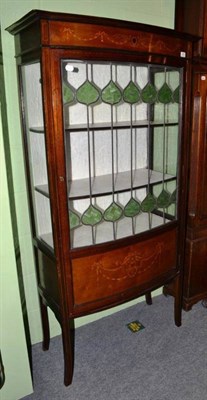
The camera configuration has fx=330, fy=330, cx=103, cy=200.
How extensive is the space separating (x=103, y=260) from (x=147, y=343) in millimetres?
782

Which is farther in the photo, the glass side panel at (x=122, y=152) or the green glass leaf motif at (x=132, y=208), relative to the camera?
the green glass leaf motif at (x=132, y=208)

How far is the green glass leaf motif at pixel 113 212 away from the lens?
69.0 inches

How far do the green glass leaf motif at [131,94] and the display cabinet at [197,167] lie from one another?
0.45 meters

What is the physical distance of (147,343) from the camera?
6.95 ft

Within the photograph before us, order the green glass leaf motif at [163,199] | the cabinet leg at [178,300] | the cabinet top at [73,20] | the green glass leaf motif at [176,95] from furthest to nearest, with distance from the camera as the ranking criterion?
the cabinet leg at [178,300]
the green glass leaf motif at [163,199]
the green glass leaf motif at [176,95]
the cabinet top at [73,20]

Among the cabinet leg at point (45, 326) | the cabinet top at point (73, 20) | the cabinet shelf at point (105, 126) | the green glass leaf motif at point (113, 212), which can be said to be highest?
the cabinet top at point (73, 20)

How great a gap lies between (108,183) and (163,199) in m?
0.36

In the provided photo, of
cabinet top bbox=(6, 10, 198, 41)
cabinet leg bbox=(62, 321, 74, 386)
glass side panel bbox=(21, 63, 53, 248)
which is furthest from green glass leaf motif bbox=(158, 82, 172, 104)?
cabinet leg bbox=(62, 321, 74, 386)

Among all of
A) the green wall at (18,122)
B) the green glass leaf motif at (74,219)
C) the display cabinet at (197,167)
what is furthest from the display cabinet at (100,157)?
the display cabinet at (197,167)

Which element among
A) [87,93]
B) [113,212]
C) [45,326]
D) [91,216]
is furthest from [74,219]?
[45,326]

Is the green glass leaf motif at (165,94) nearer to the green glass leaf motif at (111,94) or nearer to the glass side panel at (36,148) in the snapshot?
the green glass leaf motif at (111,94)

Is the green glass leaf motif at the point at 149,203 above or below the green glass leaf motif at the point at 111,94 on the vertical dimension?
below

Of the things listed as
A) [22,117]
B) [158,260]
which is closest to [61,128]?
[22,117]

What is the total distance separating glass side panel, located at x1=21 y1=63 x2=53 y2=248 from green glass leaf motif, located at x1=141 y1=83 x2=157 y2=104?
1.76 ft
